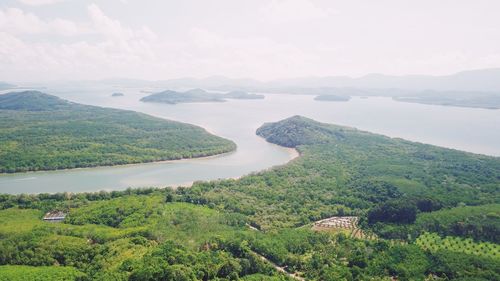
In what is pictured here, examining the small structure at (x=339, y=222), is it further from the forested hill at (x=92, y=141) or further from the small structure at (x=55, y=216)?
the forested hill at (x=92, y=141)

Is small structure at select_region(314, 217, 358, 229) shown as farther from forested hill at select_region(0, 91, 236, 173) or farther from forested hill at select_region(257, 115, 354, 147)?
forested hill at select_region(257, 115, 354, 147)

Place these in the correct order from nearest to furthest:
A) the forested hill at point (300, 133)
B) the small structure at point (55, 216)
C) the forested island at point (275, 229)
A: the forested island at point (275, 229), the small structure at point (55, 216), the forested hill at point (300, 133)

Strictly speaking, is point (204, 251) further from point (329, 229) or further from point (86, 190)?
point (86, 190)

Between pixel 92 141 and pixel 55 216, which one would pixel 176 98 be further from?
pixel 55 216

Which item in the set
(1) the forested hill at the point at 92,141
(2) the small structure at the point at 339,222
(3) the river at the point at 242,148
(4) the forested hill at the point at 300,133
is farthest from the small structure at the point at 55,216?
(4) the forested hill at the point at 300,133

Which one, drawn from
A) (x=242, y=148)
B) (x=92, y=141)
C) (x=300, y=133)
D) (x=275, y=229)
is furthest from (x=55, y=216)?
(x=300, y=133)
